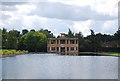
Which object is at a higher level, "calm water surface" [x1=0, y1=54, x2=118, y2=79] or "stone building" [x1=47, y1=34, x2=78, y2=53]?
"stone building" [x1=47, y1=34, x2=78, y2=53]

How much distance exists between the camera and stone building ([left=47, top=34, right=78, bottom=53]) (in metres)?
41.6

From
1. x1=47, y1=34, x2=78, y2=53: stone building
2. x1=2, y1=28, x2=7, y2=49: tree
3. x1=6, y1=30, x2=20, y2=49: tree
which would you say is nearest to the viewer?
x1=2, y1=28, x2=7, y2=49: tree

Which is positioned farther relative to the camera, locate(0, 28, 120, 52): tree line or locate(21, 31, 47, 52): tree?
locate(21, 31, 47, 52): tree

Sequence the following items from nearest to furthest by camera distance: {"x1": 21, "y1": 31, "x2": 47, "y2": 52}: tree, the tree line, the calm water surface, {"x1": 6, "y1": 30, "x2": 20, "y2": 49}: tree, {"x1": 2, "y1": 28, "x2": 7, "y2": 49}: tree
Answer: the calm water surface < {"x1": 2, "y1": 28, "x2": 7, "y2": 49}: tree < {"x1": 6, "y1": 30, "x2": 20, "y2": 49}: tree < the tree line < {"x1": 21, "y1": 31, "x2": 47, "y2": 52}: tree

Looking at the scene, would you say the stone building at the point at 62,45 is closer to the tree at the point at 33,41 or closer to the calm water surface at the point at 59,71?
the tree at the point at 33,41

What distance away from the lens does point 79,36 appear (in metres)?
41.2

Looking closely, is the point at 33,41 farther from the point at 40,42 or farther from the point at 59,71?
the point at 59,71

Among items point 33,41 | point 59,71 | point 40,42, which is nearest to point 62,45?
point 40,42

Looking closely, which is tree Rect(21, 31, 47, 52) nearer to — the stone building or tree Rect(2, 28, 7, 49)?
the stone building

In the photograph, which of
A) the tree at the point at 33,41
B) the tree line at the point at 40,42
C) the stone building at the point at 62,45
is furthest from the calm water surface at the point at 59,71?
the stone building at the point at 62,45

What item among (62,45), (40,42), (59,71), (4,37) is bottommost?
(59,71)

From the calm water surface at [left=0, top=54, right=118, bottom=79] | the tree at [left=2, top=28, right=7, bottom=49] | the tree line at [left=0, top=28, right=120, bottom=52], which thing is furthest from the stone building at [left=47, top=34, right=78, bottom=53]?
the calm water surface at [left=0, top=54, right=118, bottom=79]

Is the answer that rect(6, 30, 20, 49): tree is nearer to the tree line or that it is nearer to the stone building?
the tree line

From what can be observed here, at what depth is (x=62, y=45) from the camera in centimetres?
4219
